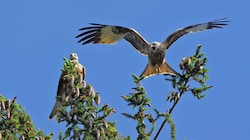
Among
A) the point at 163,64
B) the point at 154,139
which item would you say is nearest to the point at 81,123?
the point at 154,139

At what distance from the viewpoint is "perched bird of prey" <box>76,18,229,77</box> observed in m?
12.2

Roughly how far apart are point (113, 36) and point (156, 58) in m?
1.19

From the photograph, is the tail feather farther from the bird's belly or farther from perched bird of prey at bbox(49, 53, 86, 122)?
perched bird of prey at bbox(49, 53, 86, 122)

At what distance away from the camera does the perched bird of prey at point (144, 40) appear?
1225 cm

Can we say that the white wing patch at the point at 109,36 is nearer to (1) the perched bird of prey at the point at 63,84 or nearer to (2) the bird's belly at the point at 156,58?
(2) the bird's belly at the point at 156,58

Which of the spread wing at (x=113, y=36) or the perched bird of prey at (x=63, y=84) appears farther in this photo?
the spread wing at (x=113, y=36)

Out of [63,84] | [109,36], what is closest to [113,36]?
[109,36]

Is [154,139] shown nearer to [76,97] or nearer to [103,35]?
[76,97]

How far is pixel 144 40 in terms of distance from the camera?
12992 mm

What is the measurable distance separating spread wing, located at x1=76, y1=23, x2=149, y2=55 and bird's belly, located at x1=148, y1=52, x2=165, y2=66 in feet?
1.57

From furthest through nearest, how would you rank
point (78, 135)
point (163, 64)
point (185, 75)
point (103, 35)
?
point (103, 35) < point (163, 64) < point (185, 75) < point (78, 135)

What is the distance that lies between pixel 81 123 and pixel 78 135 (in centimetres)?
16

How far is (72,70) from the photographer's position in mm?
9273

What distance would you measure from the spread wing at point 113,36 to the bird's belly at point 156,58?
48 centimetres
